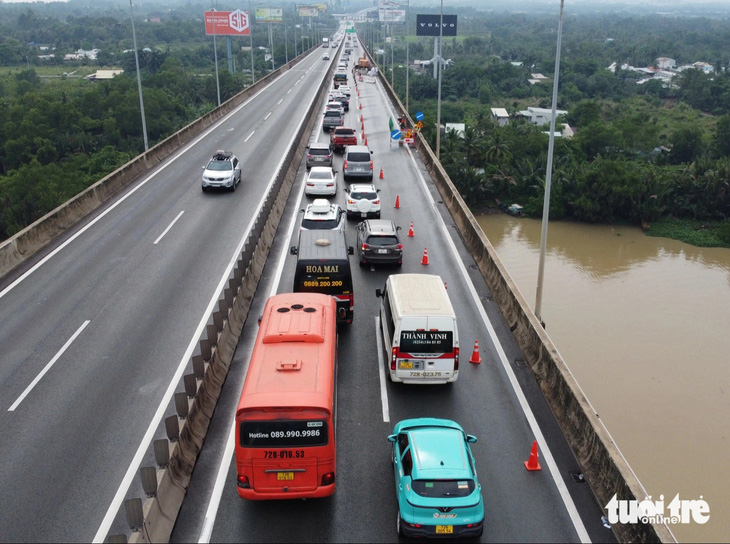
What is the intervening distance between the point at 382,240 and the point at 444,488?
13.5 meters

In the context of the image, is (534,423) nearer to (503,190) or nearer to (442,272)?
(442,272)

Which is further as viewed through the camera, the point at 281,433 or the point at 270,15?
the point at 270,15

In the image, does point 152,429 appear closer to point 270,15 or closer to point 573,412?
point 573,412

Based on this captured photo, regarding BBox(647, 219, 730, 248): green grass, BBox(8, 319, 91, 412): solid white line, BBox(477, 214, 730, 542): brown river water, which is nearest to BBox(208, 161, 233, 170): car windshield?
BBox(8, 319, 91, 412): solid white line

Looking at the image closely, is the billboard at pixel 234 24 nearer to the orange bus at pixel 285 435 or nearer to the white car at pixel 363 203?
the white car at pixel 363 203

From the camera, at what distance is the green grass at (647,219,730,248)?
5369 cm

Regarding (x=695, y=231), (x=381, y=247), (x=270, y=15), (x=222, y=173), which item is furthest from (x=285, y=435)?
(x=270, y=15)

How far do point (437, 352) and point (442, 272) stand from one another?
8.23 m

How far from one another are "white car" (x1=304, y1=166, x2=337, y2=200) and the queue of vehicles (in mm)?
15423

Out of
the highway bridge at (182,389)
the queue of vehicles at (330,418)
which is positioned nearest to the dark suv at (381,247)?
the highway bridge at (182,389)

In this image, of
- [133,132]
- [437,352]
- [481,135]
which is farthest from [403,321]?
[133,132]

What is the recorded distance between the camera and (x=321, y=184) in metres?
32.8

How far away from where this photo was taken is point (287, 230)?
2805cm

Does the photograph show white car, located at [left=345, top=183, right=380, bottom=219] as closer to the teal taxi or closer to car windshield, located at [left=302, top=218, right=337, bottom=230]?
car windshield, located at [left=302, top=218, right=337, bottom=230]
